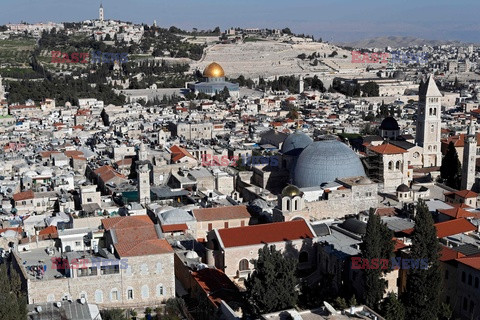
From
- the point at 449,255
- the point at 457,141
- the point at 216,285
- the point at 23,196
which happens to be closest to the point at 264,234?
the point at 216,285

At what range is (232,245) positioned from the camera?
17.4 metres

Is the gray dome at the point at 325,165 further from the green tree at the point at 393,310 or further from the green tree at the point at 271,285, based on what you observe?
the green tree at the point at 393,310

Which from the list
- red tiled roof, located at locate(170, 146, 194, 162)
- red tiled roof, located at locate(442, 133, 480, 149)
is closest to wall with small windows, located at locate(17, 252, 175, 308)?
red tiled roof, located at locate(170, 146, 194, 162)

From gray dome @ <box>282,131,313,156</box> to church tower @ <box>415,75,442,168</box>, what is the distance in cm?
671

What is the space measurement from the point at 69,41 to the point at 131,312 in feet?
274

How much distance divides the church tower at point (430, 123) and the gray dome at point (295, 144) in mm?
6713

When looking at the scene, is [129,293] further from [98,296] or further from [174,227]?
[174,227]

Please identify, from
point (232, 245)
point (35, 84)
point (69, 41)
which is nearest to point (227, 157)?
point (232, 245)

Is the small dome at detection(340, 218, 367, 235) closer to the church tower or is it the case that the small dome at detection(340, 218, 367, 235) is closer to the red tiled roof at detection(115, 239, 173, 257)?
the red tiled roof at detection(115, 239, 173, 257)

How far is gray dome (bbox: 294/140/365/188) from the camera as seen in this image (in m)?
23.5

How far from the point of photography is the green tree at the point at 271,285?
13.6m

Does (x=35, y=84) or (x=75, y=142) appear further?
(x=35, y=84)

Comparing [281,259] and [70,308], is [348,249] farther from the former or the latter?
[70,308]

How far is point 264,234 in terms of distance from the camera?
17703 millimetres
